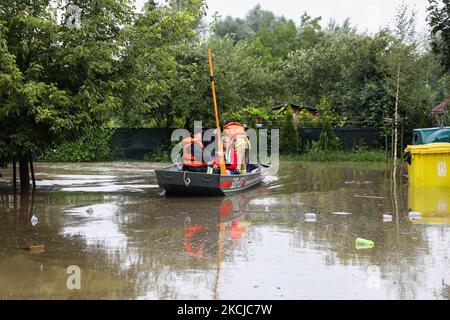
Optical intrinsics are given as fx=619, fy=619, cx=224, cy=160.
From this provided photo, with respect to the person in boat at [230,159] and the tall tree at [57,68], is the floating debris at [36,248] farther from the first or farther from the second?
the person in boat at [230,159]

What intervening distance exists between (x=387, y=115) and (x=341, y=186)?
13.0 m

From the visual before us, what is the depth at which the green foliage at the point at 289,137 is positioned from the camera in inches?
1194

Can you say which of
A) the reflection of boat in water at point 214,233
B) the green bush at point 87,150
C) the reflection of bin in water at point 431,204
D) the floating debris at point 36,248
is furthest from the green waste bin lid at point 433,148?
the green bush at point 87,150

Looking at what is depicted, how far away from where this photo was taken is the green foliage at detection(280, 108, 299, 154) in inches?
1194

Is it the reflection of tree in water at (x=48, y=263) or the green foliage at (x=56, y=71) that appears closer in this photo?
the reflection of tree in water at (x=48, y=263)

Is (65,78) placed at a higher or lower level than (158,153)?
higher

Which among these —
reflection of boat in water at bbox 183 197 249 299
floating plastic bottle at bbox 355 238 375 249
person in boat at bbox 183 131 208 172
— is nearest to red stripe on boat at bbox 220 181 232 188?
person in boat at bbox 183 131 208 172

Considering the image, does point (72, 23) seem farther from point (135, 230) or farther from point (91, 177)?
point (91, 177)

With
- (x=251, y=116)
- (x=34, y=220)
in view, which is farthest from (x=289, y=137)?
(x=34, y=220)

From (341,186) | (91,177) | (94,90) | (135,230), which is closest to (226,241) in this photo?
(135,230)

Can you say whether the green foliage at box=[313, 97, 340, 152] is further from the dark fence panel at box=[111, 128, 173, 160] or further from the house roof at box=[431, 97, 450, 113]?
the dark fence panel at box=[111, 128, 173, 160]

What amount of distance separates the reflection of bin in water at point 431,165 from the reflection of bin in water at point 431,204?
0.23 meters
